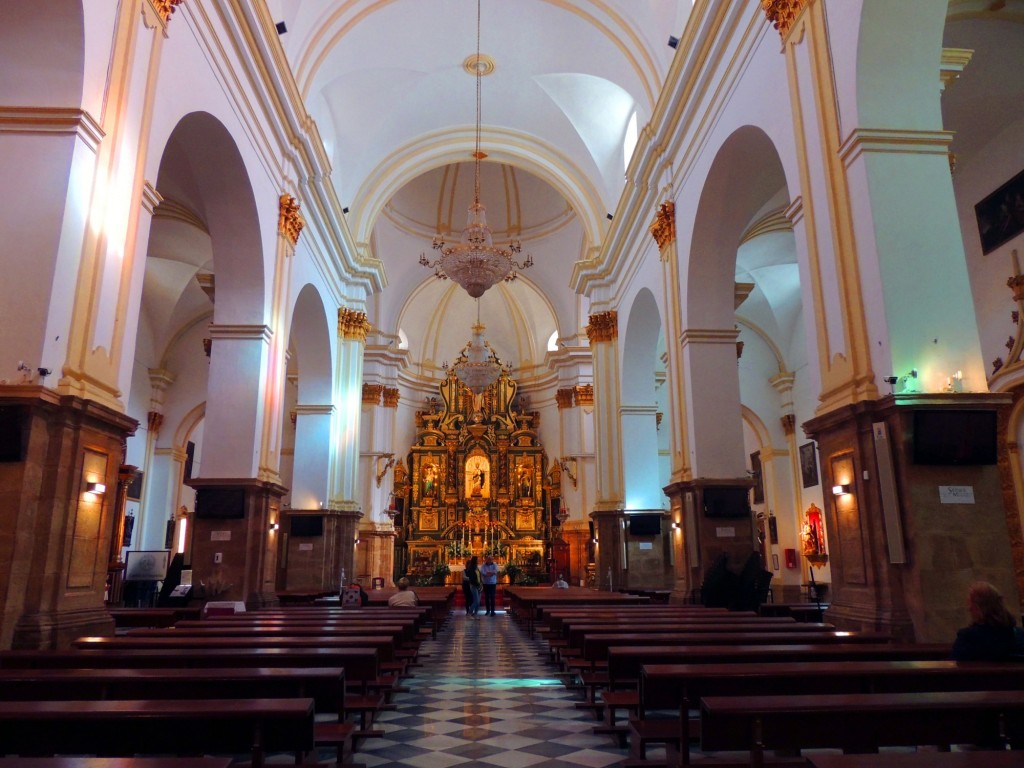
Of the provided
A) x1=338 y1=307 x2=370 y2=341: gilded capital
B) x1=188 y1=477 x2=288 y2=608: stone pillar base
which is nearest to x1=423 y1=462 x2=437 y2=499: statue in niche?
x1=338 y1=307 x2=370 y2=341: gilded capital

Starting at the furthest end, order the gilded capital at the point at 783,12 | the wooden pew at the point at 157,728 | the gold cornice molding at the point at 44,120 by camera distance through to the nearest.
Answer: the gilded capital at the point at 783,12 < the gold cornice molding at the point at 44,120 < the wooden pew at the point at 157,728

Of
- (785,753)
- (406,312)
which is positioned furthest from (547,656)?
(406,312)

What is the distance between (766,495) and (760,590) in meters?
11.7

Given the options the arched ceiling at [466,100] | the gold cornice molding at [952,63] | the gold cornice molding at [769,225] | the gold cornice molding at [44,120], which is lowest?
the gold cornice molding at [44,120]

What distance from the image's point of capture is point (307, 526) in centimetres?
1445

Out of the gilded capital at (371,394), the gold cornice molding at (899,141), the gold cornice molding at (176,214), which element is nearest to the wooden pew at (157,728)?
the gold cornice molding at (899,141)

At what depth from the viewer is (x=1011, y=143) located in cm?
999

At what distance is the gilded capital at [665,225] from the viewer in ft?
38.5

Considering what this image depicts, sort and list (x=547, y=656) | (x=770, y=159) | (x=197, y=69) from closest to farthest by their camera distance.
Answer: (x=197, y=69), (x=547, y=656), (x=770, y=159)

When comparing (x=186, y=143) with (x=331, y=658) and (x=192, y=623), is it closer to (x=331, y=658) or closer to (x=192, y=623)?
(x=192, y=623)

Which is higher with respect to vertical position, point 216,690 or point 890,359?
point 890,359

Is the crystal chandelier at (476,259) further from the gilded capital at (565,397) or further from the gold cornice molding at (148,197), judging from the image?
the gilded capital at (565,397)

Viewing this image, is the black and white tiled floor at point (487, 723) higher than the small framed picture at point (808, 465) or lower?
lower

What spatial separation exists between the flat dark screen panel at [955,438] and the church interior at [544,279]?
0.06 feet
